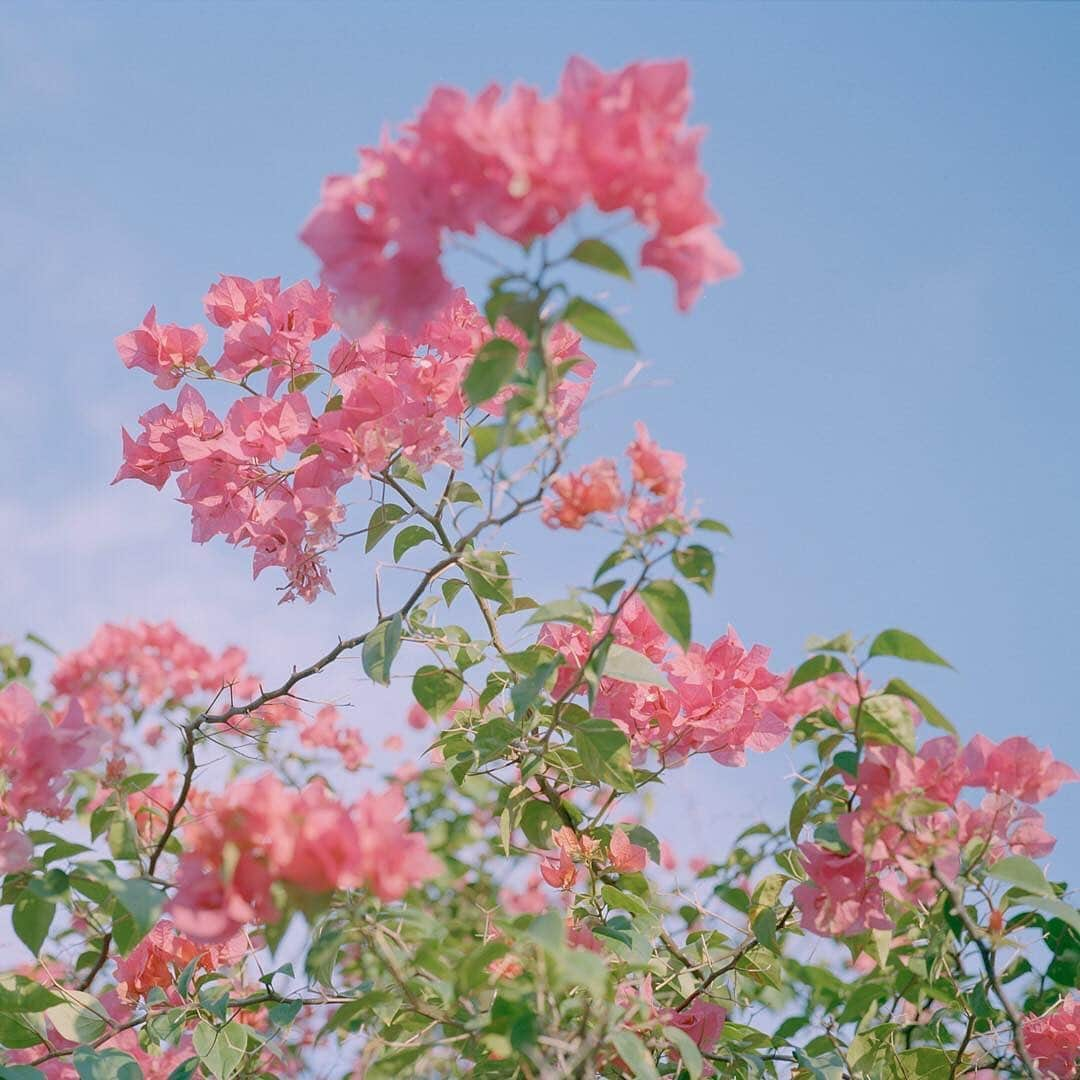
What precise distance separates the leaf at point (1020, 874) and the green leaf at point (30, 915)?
1162mm

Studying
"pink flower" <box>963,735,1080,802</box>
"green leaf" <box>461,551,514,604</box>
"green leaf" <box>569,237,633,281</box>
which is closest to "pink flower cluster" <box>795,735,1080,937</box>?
"pink flower" <box>963,735,1080,802</box>

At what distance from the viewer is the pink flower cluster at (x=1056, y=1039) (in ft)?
5.53

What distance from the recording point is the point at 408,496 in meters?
1.76

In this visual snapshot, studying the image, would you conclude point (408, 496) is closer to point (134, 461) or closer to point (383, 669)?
point (383, 669)

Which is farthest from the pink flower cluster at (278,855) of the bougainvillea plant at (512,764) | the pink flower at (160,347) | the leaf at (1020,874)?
the pink flower at (160,347)

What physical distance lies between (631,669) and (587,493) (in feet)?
1.14

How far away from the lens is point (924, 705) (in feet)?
4.33

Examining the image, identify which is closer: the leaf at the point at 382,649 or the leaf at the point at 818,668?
the leaf at the point at 818,668

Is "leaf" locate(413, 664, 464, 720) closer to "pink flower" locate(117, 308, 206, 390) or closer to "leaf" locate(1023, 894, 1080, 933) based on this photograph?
"pink flower" locate(117, 308, 206, 390)

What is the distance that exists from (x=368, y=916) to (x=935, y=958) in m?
0.84

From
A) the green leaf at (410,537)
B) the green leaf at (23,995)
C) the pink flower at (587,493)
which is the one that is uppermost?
the green leaf at (410,537)

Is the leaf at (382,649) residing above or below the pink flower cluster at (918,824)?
above

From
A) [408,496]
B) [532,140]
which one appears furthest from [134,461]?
[532,140]

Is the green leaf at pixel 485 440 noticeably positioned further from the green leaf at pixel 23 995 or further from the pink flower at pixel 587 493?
the green leaf at pixel 23 995
